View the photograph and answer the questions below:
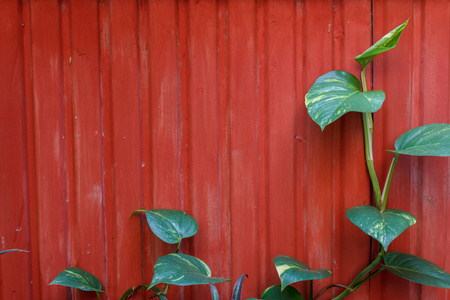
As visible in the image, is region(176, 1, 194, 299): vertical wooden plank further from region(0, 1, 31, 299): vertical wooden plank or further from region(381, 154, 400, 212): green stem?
region(381, 154, 400, 212): green stem

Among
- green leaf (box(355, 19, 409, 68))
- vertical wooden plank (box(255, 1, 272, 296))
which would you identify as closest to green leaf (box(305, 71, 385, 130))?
green leaf (box(355, 19, 409, 68))

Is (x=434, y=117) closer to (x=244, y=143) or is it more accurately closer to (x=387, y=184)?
(x=387, y=184)

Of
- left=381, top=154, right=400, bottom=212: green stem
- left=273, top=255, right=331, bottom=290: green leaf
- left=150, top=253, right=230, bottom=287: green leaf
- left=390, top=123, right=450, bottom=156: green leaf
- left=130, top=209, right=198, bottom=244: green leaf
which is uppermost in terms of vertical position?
left=390, top=123, right=450, bottom=156: green leaf

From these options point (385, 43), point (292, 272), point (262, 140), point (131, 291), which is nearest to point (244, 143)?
point (262, 140)

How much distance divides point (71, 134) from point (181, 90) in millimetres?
454

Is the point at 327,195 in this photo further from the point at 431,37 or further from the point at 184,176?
the point at 431,37

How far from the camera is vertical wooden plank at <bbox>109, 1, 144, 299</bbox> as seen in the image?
48.7 inches

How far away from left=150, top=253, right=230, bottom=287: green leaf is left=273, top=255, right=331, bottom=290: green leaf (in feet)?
0.70

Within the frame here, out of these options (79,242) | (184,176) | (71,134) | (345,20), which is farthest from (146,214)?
(345,20)

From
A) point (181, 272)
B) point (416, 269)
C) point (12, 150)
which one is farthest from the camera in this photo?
point (12, 150)

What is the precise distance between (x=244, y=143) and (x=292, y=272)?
0.49 metres

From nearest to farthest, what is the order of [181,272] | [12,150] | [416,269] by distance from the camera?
[181,272] → [416,269] → [12,150]

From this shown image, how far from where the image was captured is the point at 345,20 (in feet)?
4.11

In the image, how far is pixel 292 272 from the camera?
1.06 metres
